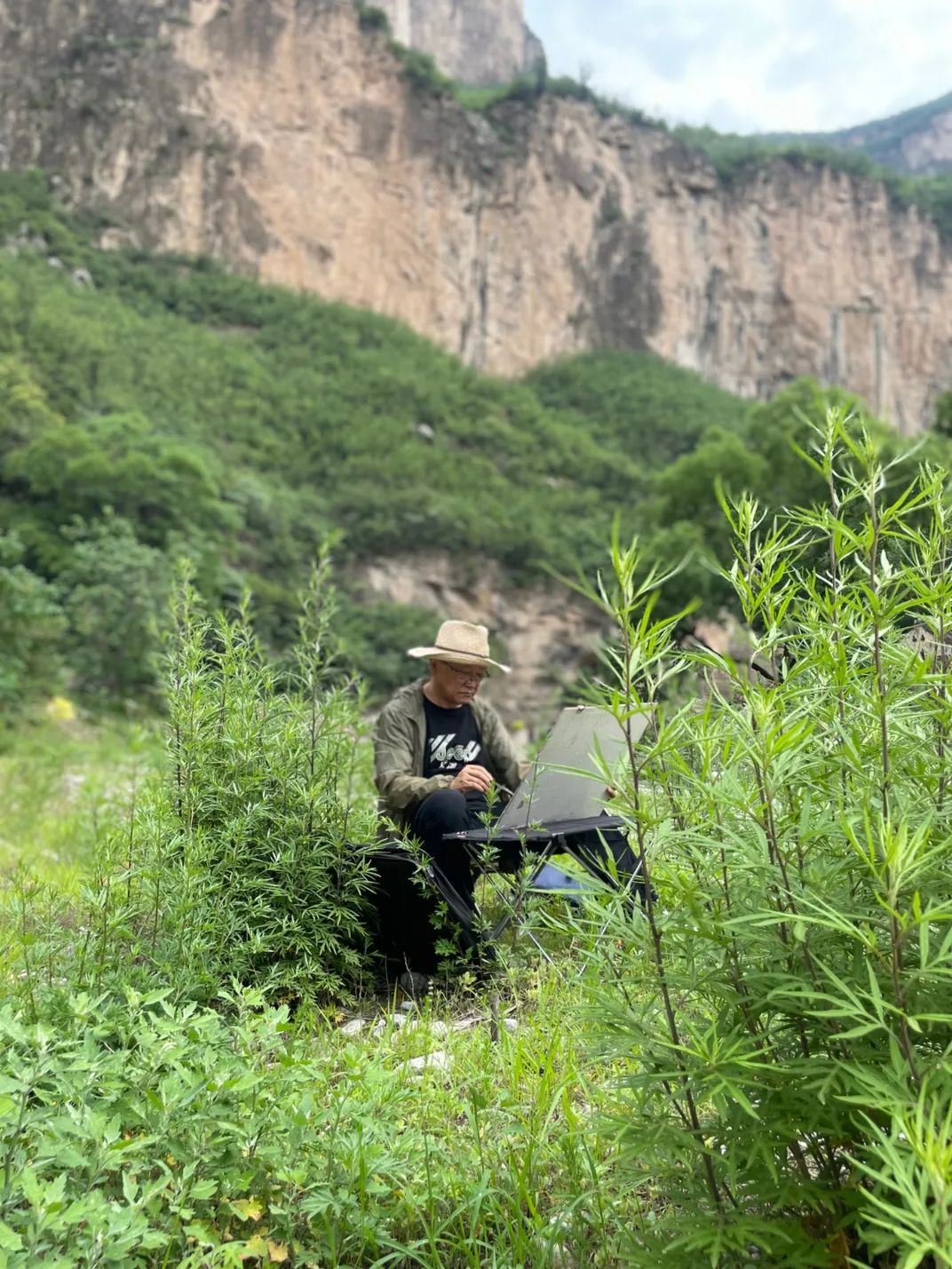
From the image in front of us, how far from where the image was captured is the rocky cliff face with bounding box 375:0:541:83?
75.1 meters

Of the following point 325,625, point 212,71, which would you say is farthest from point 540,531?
point 325,625

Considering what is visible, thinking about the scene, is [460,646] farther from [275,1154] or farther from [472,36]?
[472,36]

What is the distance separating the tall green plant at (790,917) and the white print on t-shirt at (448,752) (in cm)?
218

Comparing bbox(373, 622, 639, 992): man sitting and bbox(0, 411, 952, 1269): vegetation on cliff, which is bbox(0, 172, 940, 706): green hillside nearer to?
bbox(373, 622, 639, 992): man sitting

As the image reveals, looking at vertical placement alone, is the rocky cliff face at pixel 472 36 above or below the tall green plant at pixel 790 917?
above

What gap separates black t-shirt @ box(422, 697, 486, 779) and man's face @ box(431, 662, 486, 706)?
7 cm

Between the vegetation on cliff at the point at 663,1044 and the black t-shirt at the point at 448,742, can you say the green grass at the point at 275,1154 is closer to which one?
the vegetation on cliff at the point at 663,1044

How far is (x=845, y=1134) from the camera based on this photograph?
124 centimetres

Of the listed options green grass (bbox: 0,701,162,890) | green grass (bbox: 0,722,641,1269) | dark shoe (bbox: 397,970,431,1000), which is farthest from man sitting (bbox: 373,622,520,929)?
green grass (bbox: 0,722,641,1269)

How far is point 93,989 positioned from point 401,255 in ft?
160

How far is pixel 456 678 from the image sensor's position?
3688 millimetres

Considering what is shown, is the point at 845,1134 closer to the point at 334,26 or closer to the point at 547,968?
the point at 547,968

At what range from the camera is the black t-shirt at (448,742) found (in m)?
3.68

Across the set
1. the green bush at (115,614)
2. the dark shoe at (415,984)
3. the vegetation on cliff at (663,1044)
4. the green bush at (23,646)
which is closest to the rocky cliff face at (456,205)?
the green bush at (115,614)
